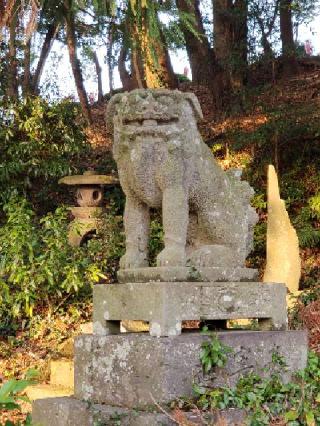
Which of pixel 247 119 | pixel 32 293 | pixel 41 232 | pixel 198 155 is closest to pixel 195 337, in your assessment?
pixel 198 155

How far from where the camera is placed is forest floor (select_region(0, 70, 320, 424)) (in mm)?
7070

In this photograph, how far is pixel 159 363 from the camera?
361cm

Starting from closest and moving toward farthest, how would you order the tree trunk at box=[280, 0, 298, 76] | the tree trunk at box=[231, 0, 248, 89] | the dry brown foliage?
1. the dry brown foliage
2. the tree trunk at box=[231, 0, 248, 89]
3. the tree trunk at box=[280, 0, 298, 76]

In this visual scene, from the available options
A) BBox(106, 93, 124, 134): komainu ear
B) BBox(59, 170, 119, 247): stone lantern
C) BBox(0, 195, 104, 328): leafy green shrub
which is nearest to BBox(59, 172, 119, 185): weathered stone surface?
BBox(59, 170, 119, 247): stone lantern

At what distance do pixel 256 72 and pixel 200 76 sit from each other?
1325 millimetres

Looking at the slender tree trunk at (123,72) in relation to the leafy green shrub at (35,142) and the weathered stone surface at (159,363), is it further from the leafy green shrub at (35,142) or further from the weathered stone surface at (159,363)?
the weathered stone surface at (159,363)

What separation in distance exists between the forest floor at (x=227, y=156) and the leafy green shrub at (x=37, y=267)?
10.0 inches

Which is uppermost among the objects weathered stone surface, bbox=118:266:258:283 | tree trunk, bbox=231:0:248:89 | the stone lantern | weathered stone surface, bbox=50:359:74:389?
tree trunk, bbox=231:0:248:89

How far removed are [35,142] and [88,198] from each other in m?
1.13

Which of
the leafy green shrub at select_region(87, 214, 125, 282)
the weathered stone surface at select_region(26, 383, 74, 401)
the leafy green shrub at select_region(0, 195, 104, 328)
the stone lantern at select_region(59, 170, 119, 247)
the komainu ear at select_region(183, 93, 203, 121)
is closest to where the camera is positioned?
the komainu ear at select_region(183, 93, 203, 121)

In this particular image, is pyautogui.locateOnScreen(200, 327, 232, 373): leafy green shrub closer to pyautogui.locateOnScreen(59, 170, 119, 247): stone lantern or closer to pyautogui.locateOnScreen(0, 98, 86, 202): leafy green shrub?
pyautogui.locateOnScreen(59, 170, 119, 247): stone lantern

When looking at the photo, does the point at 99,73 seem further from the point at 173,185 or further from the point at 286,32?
the point at 173,185

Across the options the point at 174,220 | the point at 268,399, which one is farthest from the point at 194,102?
the point at 268,399

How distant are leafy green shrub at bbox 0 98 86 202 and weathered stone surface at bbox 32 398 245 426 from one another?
5.48m
